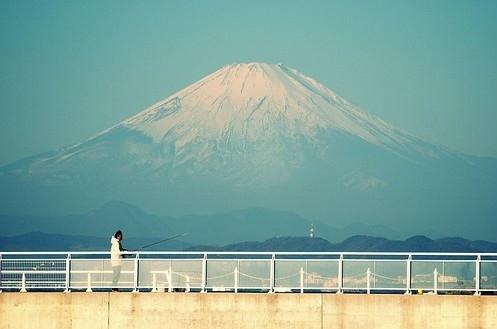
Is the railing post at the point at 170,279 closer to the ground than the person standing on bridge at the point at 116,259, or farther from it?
closer to the ground

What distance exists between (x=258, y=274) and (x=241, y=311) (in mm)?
1988

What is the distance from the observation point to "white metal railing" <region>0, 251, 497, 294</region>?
4591 centimetres

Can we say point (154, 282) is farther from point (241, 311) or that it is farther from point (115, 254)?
point (241, 311)

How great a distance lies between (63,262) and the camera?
158 ft

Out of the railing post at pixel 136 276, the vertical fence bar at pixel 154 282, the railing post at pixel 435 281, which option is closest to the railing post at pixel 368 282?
the railing post at pixel 435 281

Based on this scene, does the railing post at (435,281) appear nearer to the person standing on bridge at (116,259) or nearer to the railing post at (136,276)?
the railing post at (136,276)

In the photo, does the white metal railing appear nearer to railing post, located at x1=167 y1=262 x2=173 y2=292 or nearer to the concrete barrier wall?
railing post, located at x1=167 y1=262 x2=173 y2=292

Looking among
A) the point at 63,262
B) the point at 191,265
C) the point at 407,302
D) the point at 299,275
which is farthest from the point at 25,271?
the point at 407,302

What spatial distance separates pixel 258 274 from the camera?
47000mm

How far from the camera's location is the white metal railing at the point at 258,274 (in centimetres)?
4591

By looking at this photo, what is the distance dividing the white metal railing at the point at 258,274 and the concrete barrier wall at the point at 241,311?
96cm

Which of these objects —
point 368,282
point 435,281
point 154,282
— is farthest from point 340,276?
point 154,282

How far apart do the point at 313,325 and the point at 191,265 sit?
453cm

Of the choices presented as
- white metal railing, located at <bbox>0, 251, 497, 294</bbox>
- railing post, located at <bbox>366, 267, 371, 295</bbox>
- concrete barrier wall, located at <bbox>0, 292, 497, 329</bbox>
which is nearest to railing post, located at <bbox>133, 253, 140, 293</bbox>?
white metal railing, located at <bbox>0, 251, 497, 294</bbox>
